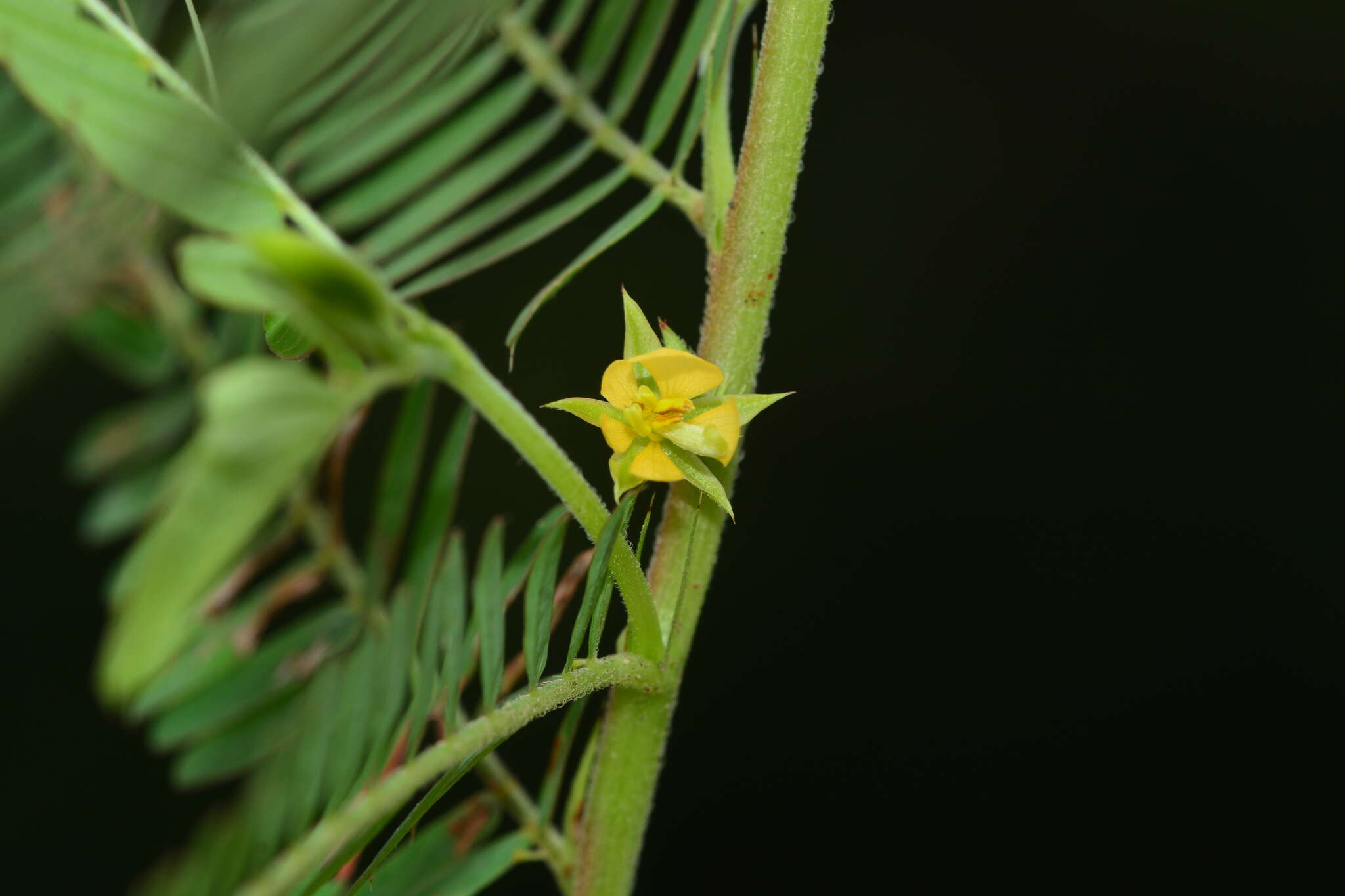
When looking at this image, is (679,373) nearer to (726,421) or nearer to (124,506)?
(726,421)

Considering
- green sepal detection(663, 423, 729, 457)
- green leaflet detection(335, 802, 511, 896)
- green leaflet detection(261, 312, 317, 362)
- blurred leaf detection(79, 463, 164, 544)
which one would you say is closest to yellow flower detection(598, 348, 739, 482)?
green sepal detection(663, 423, 729, 457)

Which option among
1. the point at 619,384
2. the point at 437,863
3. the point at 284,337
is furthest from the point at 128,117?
the point at 437,863

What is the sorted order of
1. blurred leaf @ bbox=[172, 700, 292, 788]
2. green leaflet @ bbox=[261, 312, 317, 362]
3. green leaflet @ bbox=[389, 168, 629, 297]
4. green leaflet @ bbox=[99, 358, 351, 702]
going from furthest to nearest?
blurred leaf @ bbox=[172, 700, 292, 788], green leaflet @ bbox=[389, 168, 629, 297], green leaflet @ bbox=[261, 312, 317, 362], green leaflet @ bbox=[99, 358, 351, 702]

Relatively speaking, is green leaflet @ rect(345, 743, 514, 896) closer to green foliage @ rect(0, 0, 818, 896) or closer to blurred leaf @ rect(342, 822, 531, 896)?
green foliage @ rect(0, 0, 818, 896)

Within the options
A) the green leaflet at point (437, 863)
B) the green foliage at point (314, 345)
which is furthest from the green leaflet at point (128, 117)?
the green leaflet at point (437, 863)

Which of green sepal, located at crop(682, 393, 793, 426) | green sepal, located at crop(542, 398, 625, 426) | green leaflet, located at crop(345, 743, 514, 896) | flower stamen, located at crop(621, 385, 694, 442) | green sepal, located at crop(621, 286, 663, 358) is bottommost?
green leaflet, located at crop(345, 743, 514, 896)

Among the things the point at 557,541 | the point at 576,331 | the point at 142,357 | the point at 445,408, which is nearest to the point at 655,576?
the point at 557,541

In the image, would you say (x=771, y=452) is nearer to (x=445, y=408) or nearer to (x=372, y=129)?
(x=445, y=408)
